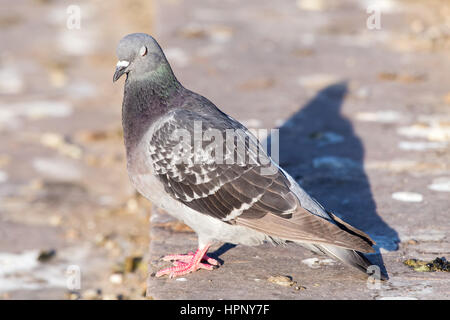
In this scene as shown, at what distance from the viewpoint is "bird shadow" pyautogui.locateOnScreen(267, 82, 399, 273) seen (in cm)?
488

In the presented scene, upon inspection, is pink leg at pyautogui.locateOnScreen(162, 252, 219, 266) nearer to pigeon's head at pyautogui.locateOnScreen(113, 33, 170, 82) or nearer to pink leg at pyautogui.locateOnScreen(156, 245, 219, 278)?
pink leg at pyautogui.locateOnScreen(156, 245, 219, 278)

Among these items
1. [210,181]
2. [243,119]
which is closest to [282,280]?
[210,181]

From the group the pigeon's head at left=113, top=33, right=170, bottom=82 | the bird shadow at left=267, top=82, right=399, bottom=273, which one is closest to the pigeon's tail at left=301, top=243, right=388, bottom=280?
the bird shadow at left=267, top=82, right=399, bottom=273

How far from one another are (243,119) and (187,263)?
2687 mm

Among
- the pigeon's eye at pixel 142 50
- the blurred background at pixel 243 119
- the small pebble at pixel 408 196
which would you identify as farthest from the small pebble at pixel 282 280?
the pigeon's eye at pixel 142 50

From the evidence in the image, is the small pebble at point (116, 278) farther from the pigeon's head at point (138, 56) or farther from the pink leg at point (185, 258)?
the pigeon's head at point (138, 56)

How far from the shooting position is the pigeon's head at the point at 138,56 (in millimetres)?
4449

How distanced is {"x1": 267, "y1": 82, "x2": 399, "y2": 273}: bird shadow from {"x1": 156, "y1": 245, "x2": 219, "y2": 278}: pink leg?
1.07 meters

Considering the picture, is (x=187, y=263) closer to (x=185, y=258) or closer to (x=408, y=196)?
(x=185, y=258)

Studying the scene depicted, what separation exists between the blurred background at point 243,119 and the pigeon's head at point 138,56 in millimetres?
1200

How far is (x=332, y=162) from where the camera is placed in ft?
19.2

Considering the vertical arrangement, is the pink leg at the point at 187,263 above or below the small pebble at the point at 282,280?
above

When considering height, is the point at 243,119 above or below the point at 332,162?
above
